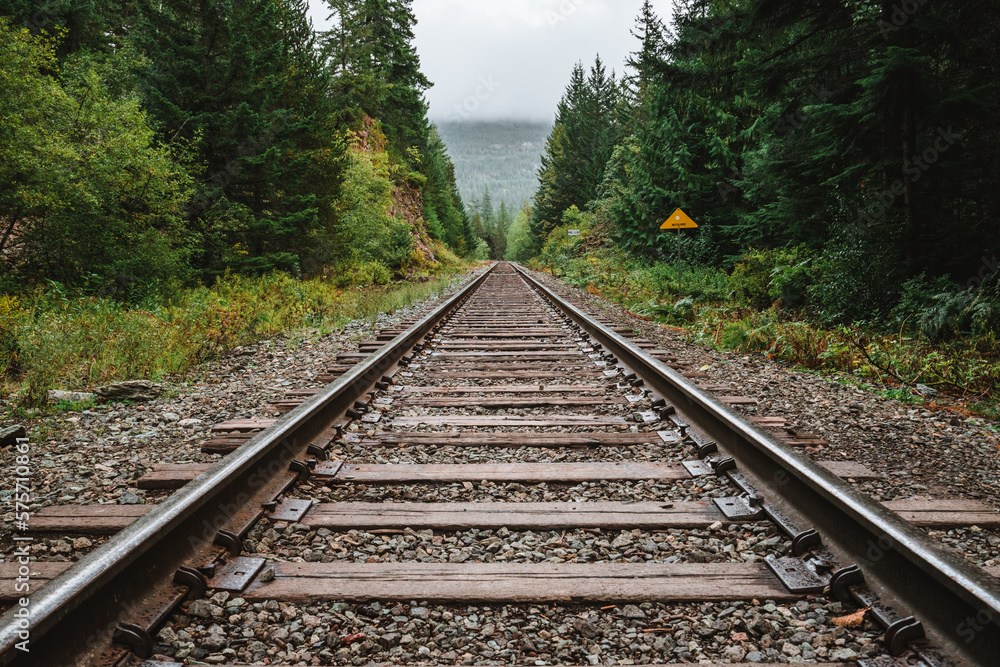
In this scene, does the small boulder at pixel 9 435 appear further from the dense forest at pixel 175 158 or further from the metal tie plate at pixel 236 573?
the dense forest at pixel 175 158

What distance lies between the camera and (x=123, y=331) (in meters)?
5.96

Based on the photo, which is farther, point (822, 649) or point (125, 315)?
point (125, 315)

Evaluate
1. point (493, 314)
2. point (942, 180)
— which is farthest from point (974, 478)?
point (493, 314)

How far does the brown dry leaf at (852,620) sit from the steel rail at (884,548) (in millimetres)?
96

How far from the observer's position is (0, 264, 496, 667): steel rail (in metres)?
1.19

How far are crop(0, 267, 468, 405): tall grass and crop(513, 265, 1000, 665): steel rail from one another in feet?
15.8

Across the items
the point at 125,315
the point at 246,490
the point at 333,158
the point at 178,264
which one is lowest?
the point at 246,490

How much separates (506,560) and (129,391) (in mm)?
3931

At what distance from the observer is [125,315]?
6965 millimetres

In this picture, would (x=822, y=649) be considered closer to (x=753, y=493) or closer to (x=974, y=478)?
(x=753, y=493)

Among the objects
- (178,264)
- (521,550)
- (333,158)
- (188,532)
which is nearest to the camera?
(188,532)

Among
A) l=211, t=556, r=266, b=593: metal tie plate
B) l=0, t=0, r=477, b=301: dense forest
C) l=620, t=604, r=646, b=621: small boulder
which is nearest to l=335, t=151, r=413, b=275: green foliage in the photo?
l=0, t=0, r=477, b=301: dense forest

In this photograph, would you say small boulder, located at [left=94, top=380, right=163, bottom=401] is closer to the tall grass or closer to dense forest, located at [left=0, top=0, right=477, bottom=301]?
the tall grass

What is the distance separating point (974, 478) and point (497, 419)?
8.31ft
